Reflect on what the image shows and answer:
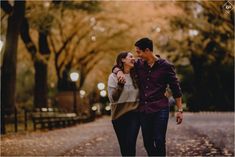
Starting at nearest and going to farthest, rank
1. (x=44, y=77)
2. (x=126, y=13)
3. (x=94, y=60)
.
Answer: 1. (x=44, y=77)
2. (x=126, y=13)
3. (x=94, y=60)

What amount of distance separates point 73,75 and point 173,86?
113 ft

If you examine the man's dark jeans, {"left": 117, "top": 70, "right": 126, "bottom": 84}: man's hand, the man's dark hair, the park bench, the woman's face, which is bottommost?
the park bench

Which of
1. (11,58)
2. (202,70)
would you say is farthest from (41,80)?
(202,70)

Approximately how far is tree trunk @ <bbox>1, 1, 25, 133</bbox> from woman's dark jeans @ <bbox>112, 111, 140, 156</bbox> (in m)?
22.5

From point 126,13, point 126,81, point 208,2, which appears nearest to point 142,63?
point 126,81

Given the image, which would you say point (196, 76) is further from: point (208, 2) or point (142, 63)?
point (142, 63)

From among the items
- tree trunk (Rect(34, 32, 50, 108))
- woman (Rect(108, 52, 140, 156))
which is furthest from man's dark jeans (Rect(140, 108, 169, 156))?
tree trunk (Rect(34, 32, 50, 108))

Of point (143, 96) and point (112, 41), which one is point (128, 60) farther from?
point (112, 41)

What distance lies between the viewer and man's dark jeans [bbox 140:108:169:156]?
8.52 m

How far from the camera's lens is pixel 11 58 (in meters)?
31.4

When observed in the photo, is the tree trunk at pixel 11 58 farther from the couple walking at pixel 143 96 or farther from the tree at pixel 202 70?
the tree at pixel 202 70

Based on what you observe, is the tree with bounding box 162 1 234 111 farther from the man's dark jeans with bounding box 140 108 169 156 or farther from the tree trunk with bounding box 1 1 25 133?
the man's dark jeans with bounding box 140 108 169 156

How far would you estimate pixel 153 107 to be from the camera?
27.9ft

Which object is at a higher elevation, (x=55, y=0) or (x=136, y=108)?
(x=55, y=0)
